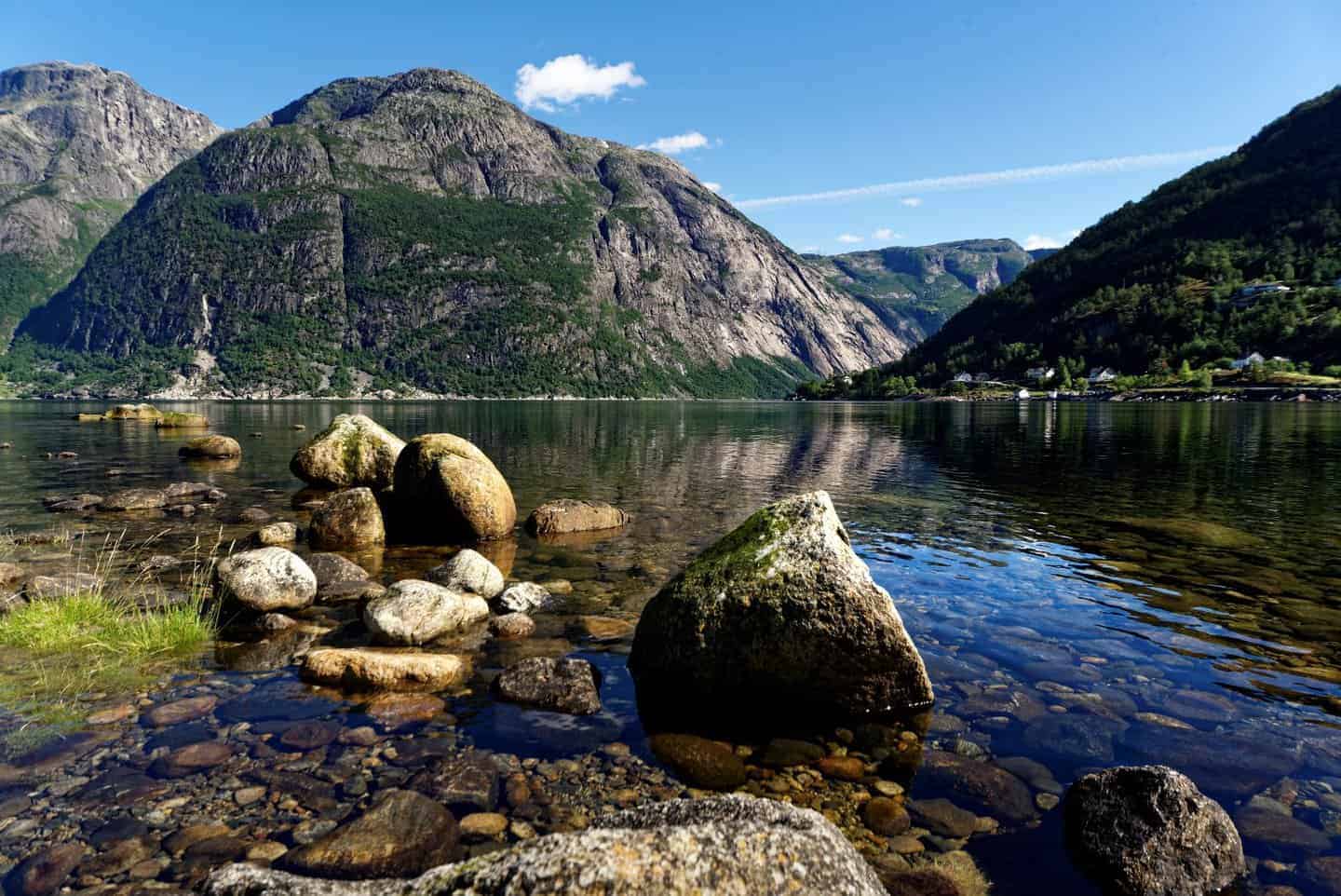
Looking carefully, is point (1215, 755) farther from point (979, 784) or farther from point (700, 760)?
point (700, 760)

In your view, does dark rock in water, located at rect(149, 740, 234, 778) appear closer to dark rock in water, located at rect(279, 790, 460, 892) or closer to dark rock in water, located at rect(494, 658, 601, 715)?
dark rock in water, located at rect(279, 790, 460, 892)

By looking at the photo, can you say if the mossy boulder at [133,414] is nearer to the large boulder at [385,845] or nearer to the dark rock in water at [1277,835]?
the large boulder at [385,845]

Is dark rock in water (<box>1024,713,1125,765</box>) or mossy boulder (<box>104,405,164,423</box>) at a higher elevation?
mossy boulder (<box>104,405,164,423</box>)

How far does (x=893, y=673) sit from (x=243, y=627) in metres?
10.8

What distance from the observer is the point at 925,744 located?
319 inches

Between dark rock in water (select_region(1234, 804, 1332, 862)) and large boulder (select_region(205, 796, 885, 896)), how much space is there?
4.66m

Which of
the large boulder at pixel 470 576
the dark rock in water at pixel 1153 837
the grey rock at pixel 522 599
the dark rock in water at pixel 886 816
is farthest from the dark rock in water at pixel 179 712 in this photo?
the dark rock in water at pixel 1153 837

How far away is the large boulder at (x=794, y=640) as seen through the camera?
8.78 m

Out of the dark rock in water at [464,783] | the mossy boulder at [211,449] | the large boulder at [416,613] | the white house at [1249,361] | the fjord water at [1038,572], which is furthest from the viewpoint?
the white house at [1249,361]

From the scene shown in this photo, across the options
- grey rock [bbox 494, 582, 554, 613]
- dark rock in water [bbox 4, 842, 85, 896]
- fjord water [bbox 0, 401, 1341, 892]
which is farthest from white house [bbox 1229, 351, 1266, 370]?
dark rock in water [bbox 4, 842, 85, 896]

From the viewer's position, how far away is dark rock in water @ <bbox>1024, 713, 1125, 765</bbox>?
306 inches

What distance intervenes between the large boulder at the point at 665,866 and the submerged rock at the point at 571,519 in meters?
16.7

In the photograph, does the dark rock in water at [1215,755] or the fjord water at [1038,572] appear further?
the fjord water at [1038,572]

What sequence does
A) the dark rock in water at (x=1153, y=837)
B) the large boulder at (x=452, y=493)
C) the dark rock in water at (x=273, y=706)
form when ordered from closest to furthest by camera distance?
the dark rock in water at (x=1153, y=837) → the dark rock in water at (x=273, y=706) → the large boulder at (x=452, y=493)
